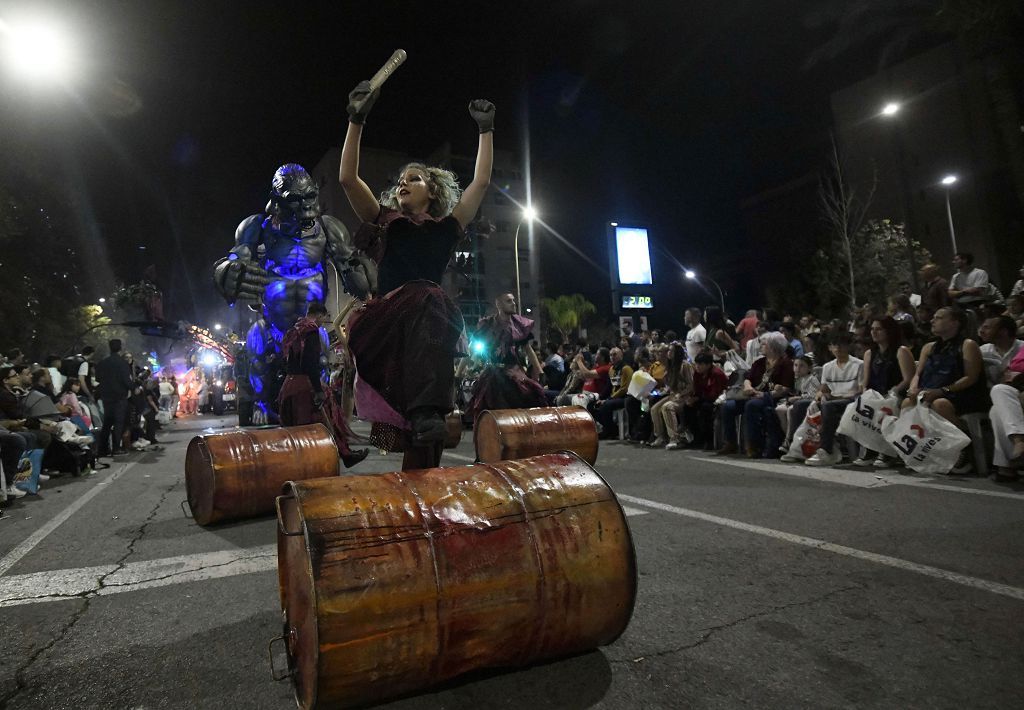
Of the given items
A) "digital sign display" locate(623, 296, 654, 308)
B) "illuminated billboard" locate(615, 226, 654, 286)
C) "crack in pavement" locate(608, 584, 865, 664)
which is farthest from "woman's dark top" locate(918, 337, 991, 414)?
"digital sign display" locate(623, 296, 654, 308)

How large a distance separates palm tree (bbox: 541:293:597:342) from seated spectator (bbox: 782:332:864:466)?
4780 cm

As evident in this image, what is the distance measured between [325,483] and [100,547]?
336 cm

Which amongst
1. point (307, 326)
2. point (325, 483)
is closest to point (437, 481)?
point (325, 483)

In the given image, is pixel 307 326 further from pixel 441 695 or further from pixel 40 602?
pixel 441 695

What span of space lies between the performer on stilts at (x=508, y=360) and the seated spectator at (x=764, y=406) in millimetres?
2720

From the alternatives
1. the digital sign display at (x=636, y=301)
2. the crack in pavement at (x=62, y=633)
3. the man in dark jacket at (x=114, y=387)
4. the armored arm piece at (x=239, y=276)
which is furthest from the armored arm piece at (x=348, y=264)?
the digital sign display at (x=636, y=301)

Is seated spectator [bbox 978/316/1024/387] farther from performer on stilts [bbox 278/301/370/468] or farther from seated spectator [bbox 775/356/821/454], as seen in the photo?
performer on stilts [bbox 278/301/370/468]

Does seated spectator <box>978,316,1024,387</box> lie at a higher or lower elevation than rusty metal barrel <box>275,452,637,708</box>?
higher

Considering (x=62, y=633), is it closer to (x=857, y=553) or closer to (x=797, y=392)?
(x=857, y=553)

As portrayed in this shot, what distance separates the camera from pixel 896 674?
198cm

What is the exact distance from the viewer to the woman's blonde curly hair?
3.09 meters

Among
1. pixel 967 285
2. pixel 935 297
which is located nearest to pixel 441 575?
pixel 935 297

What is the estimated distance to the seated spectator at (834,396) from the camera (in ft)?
22.4

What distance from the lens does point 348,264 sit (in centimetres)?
575
